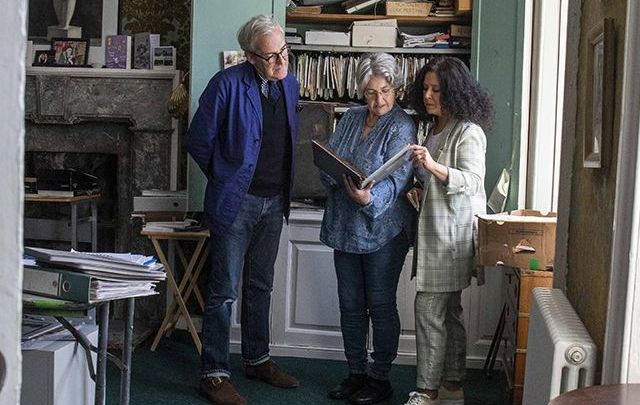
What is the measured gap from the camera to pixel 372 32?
4699 mm

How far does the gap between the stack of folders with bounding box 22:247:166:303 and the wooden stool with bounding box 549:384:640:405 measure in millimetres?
1126

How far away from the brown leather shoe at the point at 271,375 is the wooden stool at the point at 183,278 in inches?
19.5

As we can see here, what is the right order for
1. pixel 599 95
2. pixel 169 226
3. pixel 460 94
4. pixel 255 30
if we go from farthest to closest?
pixel 169 226 < pixel 255 30 < pixel 460 94 < pixel 599 95

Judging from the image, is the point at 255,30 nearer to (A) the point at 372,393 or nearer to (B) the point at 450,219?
(B) the point at 450,219

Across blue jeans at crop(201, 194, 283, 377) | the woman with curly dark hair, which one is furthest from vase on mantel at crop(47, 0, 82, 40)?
the woman with curly dark hair

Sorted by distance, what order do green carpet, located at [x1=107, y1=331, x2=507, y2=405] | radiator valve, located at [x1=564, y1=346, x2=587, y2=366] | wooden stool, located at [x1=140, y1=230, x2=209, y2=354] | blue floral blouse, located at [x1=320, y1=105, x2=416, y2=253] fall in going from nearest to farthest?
radiator valve, located at [x1=564, y1=346, x2=587, y2=366]
blue floral blouse, located at [x1=320, y1=105, x2=416, y2=253]
green carpet, located at [x1=107, y1=331, x2=507, y2=405]
wooden stool, located at [x1=140, y1=230, x2=209, y2=354]

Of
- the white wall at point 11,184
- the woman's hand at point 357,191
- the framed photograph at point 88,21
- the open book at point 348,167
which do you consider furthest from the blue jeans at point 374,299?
the white wall at point 11,184

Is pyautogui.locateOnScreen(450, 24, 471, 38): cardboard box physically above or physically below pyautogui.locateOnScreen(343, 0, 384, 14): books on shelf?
below

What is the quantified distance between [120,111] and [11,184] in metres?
4.65

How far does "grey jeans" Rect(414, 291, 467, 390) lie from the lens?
3.31 m

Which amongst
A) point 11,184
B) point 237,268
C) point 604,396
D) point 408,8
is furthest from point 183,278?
point 11,184

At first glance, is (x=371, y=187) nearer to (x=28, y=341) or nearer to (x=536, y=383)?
(x=536, y=383)

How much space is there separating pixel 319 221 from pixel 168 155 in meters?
1.19

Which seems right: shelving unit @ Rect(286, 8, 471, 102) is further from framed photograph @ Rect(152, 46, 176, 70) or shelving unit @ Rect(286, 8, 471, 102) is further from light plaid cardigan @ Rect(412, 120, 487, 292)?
light plaid cardigan @ Rect(412, 120, 487, 292)
